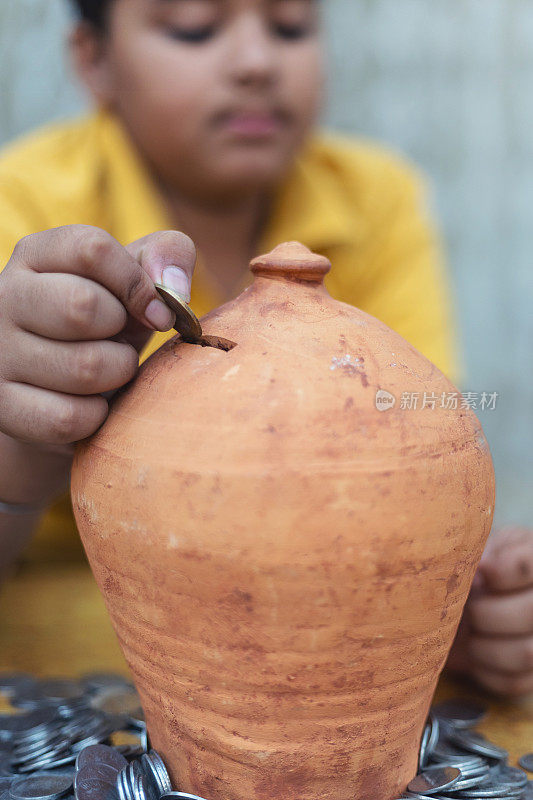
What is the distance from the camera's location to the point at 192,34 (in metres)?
1.74

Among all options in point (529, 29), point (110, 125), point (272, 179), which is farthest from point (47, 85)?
point (529, 29)

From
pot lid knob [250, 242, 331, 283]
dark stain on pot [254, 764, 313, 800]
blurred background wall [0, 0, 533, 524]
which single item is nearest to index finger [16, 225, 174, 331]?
pot lid knob [250, 242, 331, 283]

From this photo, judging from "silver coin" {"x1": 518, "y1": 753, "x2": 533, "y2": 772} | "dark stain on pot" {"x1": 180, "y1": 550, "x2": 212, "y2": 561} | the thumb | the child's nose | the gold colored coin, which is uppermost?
the child's nose

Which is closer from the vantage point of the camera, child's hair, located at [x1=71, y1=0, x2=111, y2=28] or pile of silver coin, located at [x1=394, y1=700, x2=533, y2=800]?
pile of silver coin, located at [x1=394, y1=700, x2=533, y2=800]

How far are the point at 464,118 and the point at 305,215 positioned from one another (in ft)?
6.16

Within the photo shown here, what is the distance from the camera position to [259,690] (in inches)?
35.5

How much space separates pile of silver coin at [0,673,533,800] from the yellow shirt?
0.94 meters

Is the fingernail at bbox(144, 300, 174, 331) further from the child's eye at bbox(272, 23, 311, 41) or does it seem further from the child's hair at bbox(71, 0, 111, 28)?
the child's hair at bbox(71, 0, 111, 28)

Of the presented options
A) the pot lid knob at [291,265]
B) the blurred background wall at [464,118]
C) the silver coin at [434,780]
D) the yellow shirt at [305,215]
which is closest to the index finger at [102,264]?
the pot lid knob at [291,265]

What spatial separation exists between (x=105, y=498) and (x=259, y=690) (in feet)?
0.98

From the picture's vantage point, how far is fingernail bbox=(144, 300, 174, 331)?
95 centimetres

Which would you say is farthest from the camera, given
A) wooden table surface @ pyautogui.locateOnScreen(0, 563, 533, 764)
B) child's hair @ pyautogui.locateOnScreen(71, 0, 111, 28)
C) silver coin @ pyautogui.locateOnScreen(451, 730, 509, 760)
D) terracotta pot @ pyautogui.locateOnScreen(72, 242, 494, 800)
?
child's hair @ pyautogui.locateOnScreen(71, 0, 111, 28)

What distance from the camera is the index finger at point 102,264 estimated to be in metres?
0.91

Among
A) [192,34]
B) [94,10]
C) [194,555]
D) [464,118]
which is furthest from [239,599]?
[464,118]
